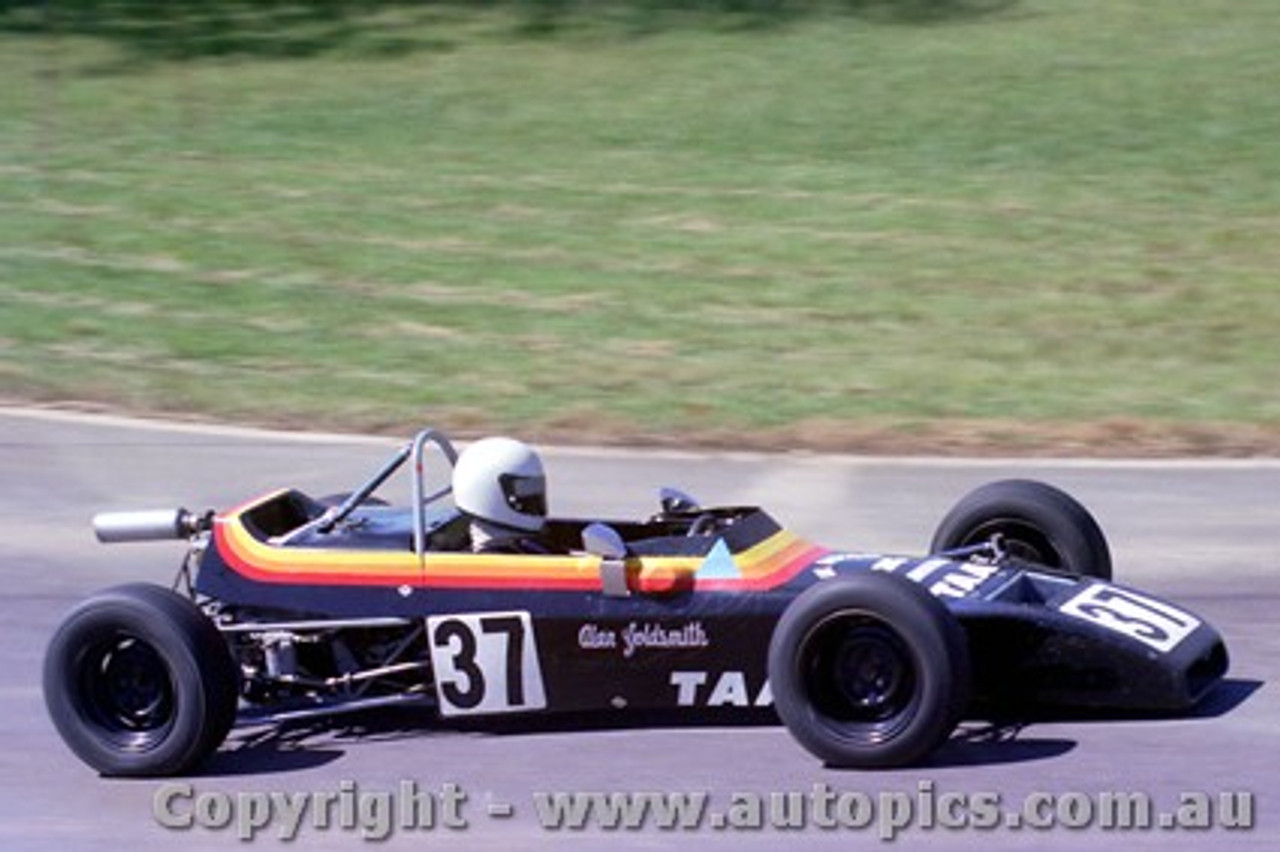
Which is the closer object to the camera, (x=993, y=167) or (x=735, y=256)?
(x=735, y=256)

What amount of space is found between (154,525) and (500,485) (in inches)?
54.1

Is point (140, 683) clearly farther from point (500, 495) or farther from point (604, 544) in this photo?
point (604, 544)

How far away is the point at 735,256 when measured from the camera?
17.8 metres

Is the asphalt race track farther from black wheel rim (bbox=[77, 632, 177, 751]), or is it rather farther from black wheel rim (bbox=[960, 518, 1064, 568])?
black wheel rim (bbox=[960, 518, 1064, 568])

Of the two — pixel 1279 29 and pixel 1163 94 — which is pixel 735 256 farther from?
Answer: pixel 1279 29

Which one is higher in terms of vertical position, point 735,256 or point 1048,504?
point 735,256

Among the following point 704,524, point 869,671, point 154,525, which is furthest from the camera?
point 154,525

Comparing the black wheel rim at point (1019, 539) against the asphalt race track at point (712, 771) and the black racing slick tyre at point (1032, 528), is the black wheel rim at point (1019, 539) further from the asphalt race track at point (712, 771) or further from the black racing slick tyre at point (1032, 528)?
the asphalt race track at point (712, 771)

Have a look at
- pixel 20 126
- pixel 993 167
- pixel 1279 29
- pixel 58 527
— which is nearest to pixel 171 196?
pixel 20 126

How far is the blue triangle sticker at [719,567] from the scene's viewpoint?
8.80 meters

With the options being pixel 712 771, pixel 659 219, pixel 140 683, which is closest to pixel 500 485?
pixel 712 771

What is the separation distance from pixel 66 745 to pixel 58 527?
3.40 m

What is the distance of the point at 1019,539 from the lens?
9.88m

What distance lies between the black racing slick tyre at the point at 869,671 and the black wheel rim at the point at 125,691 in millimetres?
2147
